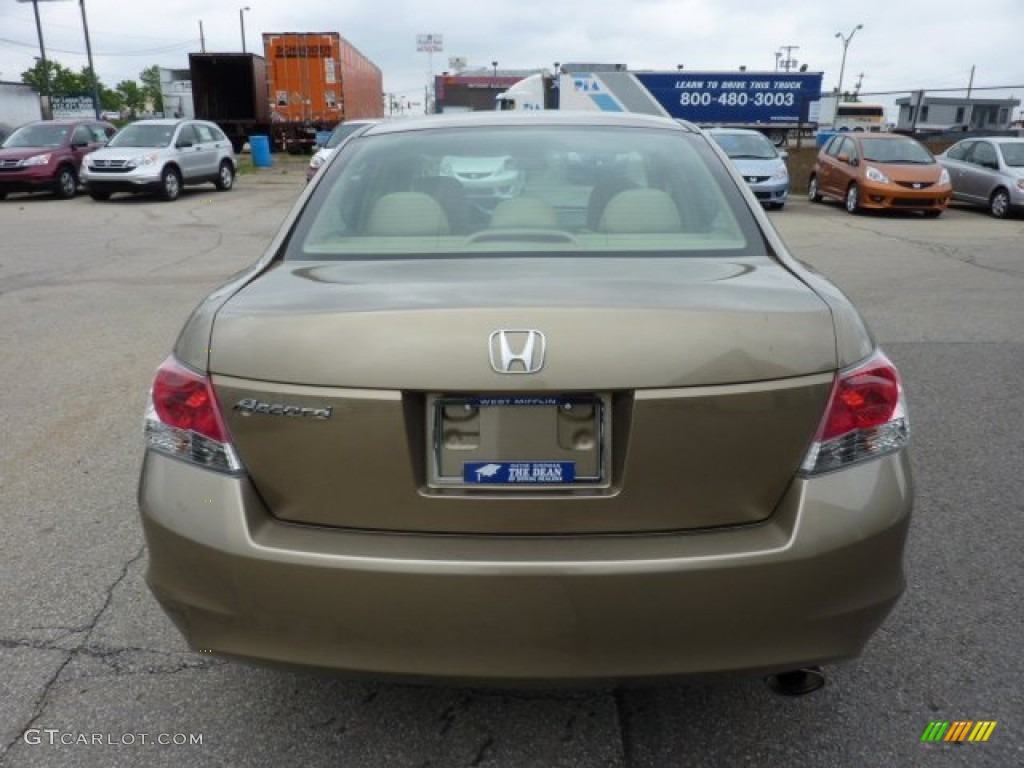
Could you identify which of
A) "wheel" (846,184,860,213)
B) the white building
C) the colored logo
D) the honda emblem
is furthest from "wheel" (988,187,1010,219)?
the white building

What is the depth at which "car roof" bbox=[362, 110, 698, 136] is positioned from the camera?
3328 millimetres

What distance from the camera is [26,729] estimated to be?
8.13 feet

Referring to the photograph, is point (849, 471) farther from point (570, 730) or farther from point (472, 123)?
point (472, 123)

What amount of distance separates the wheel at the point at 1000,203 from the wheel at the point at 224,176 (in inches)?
704

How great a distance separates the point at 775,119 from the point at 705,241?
33.9 metres

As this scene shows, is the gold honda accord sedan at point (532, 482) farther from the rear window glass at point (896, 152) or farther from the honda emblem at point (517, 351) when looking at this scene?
the rear window glass at point (896, 152)

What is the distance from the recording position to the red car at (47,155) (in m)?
19.4

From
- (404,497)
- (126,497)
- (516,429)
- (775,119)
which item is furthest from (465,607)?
(775,119)

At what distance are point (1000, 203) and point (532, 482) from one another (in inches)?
778

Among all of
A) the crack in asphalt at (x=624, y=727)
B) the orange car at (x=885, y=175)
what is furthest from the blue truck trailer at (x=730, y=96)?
the crack in asphalt at (x=624, y=727)

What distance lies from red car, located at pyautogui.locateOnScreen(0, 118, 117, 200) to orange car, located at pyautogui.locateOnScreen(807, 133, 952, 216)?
1715 cm

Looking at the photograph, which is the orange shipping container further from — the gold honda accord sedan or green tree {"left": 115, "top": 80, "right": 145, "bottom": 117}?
green tree {"left": 115, "top": 80, "right": 145, "bottom": 117}

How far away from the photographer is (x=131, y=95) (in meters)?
106

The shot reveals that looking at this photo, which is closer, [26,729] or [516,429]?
[516,429]
